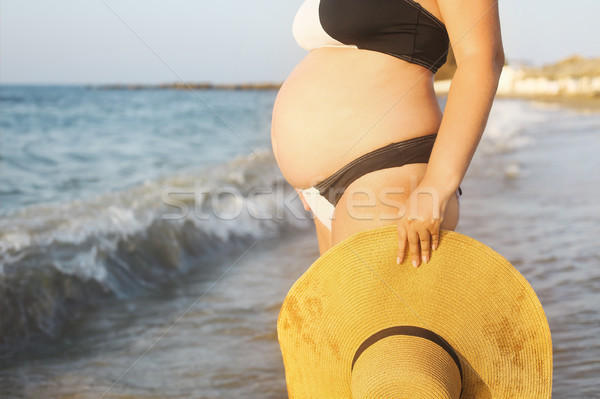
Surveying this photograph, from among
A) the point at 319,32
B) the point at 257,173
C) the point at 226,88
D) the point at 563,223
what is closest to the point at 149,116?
the point at 257,173

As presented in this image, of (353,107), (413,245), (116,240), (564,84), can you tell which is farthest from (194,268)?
(564,84)

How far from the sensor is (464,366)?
1.30 m

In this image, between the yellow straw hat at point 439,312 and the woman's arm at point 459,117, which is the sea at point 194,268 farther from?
the woman's arm at point 459,117

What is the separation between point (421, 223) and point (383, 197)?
13 cm

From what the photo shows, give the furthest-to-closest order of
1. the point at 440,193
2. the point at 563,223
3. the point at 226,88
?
the point at 226,88 < the point at 563,223 < the point at 440,193

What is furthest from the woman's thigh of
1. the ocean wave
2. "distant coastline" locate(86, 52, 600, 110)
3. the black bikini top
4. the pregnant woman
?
"distant coastline" locate(86, 52, 600, 110)

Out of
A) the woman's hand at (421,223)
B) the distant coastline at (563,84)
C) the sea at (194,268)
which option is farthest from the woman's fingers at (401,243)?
the distant coastline at (563,84)

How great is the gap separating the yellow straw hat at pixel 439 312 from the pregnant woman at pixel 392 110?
6cm

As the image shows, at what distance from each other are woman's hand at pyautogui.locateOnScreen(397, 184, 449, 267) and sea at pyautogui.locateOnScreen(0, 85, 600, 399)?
1.40 metres

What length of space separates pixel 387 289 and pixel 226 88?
87.5 meters

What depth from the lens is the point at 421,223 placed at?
1.21 meters

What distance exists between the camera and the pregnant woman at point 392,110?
1228mm

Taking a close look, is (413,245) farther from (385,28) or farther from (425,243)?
(385,28)

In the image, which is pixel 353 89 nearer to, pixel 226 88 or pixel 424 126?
pixel 424 126
